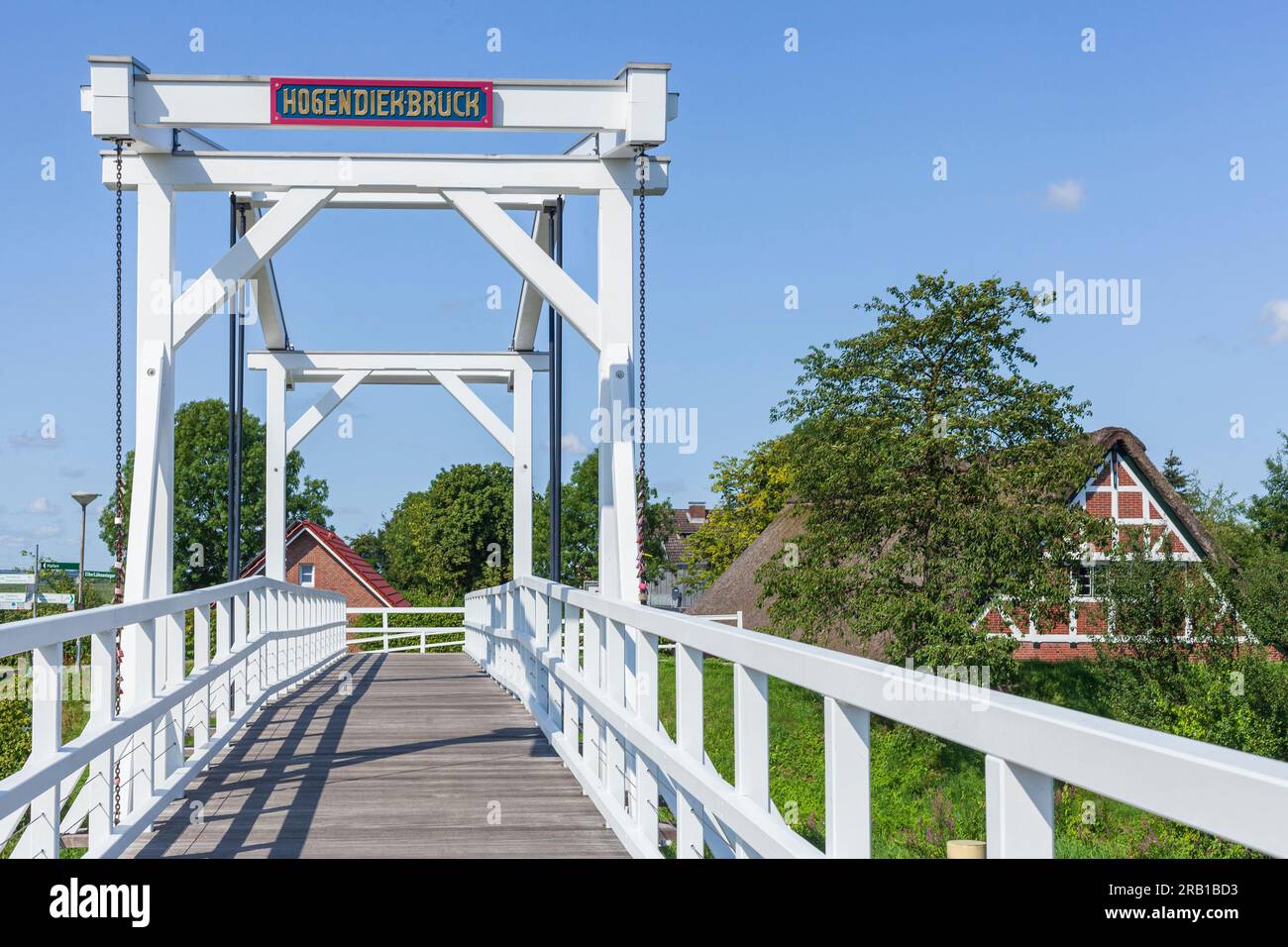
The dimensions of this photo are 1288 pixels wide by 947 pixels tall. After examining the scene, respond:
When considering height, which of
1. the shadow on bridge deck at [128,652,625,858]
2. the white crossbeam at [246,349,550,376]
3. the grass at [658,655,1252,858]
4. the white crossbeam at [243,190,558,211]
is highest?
the white crossbeam at [243,190,558,211]

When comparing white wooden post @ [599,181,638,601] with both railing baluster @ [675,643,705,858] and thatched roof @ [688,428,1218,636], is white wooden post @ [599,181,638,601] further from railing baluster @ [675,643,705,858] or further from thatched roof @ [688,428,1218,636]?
thatched roof @ [688,428,1218,636]

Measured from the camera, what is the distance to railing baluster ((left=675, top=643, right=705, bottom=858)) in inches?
181

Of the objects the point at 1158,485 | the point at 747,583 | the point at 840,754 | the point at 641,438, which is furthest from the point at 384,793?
the point at 747,583

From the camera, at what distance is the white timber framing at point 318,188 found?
29.4 feet

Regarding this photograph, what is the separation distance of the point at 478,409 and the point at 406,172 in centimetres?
989

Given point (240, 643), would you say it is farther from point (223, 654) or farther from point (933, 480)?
point (933, 480)

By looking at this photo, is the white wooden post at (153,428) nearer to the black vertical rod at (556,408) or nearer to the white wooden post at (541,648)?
the white wooden post at (541,648)

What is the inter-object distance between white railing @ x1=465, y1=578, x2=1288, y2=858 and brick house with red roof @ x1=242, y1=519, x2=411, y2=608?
50.9 m

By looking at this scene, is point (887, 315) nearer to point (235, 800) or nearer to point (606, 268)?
point (606, 268)

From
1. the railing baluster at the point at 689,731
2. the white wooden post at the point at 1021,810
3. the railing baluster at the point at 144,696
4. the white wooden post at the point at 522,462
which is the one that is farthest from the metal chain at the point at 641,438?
the white wooden post at the point at 522,462

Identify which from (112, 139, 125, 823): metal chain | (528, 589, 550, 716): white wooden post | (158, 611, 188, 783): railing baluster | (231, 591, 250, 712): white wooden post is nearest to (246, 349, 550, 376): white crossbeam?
(528, 589, 550, 716): white wooden post

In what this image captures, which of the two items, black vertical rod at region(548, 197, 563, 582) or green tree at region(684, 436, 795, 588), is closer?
black vertical rod at region(548, 197, 563, 582)

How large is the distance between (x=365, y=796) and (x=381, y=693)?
264 inches

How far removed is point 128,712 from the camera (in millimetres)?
5801
